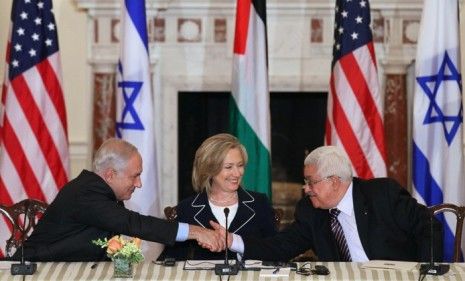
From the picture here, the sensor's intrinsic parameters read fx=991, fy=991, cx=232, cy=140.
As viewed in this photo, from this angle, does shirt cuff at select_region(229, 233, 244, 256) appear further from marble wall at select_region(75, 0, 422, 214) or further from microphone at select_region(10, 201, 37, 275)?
marble wall at select_region(75, 0, 422, 214)

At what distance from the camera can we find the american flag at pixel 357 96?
6.36 meters

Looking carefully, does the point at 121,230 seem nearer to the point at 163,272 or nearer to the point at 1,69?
the point at 163,272

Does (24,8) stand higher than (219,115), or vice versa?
(24,8)

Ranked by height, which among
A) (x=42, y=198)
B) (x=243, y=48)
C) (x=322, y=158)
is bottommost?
(x=42, y=198)

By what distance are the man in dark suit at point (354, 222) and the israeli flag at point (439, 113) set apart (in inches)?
61.2

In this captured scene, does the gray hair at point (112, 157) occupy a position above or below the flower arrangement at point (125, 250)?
above

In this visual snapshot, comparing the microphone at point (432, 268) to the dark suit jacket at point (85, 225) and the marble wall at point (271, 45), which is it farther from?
the marble wall at point (271, 45)

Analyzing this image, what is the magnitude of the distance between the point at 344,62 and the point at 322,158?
1844mm

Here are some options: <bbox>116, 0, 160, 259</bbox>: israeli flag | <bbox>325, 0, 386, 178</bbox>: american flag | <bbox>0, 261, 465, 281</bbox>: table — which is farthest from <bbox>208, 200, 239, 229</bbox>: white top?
<bbox>325, 0, 386, 178</bbox>: american flag

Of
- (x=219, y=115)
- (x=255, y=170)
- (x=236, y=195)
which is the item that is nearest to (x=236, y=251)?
(x=236, y=195)

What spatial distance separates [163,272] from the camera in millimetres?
4133

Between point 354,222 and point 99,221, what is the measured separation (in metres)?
1.24

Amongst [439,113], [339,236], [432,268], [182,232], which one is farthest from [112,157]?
[439,113]

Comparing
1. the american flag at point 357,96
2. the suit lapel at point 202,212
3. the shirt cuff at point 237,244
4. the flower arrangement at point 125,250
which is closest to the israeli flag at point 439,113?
the american flag at point 357,96
